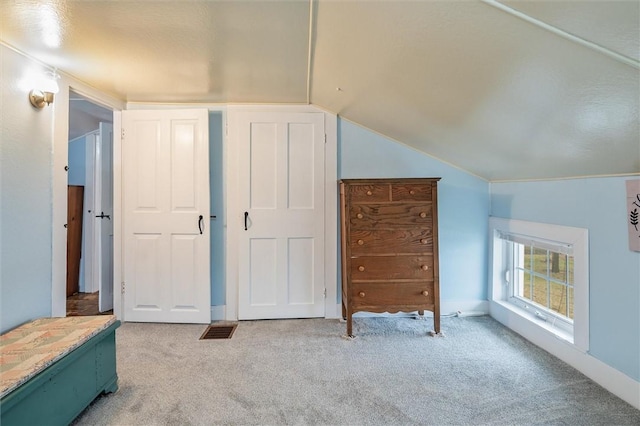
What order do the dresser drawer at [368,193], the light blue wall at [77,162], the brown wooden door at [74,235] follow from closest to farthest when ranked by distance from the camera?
the dresser drawer at [368,193] < the brown wooden door at [74,235] < the light blue wall at [77,162]

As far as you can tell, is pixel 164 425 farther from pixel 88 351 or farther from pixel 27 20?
pixel 27 20

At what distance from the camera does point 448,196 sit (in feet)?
9.15

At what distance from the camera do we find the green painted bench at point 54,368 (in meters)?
1.14

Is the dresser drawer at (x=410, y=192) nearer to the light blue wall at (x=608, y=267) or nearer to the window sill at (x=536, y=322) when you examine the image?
the light blue wall at (x=608, y=267)

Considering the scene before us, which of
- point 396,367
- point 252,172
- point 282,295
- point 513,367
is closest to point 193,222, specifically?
point 252,172

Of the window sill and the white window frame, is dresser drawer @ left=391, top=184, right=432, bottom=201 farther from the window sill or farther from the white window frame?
the window sill

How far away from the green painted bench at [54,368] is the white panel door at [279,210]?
1.17 m

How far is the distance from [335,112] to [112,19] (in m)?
1.67

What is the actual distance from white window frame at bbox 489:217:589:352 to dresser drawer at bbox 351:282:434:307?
0.80 metres

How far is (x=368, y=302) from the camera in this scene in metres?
2.31

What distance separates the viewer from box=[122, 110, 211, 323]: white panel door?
2617 mm

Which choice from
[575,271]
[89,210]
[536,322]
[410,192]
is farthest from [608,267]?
[89,210]

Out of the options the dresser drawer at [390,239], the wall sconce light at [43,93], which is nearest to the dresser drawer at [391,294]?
the dresser drawer at [390,239]

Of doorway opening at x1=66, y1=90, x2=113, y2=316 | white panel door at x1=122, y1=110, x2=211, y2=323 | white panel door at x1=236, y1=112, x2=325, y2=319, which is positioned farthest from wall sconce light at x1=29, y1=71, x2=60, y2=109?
white panel door at x1=236, y1=112, x2=325, y2=319
